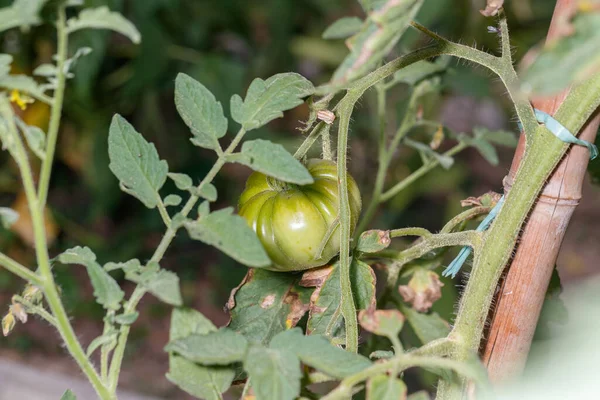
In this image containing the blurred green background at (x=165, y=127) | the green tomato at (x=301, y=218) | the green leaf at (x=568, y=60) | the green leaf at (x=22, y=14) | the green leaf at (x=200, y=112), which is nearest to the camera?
the green leaf at (x=568, y=60)

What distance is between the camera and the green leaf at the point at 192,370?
0.45 metres

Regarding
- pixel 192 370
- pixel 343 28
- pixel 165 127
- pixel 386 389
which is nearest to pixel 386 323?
pixel 386 389

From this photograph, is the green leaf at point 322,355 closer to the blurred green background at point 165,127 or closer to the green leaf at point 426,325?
the green leaf at point 426,325

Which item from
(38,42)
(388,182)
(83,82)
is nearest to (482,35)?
(388,182)

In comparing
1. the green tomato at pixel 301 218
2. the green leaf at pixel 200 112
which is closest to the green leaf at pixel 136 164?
the green leaf at pixel 200 112

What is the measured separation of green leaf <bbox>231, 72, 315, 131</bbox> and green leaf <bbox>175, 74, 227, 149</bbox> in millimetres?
15

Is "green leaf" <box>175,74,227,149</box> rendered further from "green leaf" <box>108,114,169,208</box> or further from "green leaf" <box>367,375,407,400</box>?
"green leaf" <box>367,375,407,400</box>

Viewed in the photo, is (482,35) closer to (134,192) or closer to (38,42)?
(38,42)

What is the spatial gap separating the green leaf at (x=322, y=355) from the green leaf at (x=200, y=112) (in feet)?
0.50

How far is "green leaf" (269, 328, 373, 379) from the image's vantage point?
0.40 meters

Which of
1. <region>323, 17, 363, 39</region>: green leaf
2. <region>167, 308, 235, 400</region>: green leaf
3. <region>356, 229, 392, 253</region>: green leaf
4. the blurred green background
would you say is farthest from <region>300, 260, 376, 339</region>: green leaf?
the blurred green background

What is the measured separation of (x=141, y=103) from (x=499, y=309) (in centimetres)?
181

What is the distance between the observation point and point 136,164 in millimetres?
474

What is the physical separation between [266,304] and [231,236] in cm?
23
